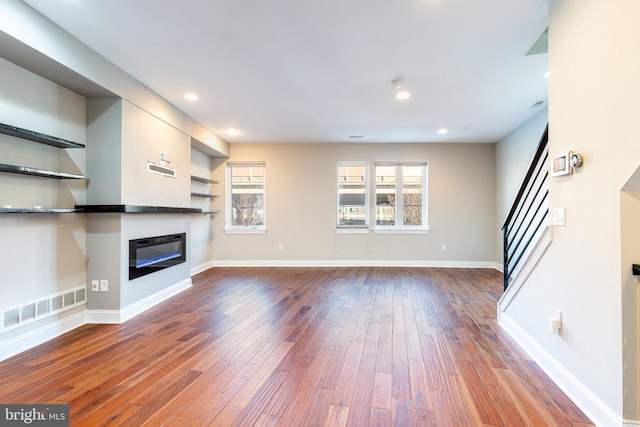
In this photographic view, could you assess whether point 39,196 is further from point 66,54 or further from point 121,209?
point 66,54

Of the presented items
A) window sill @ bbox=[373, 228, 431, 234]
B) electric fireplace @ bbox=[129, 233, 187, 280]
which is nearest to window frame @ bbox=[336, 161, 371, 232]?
window sill @ bbox=[373, 228, 431, 234]

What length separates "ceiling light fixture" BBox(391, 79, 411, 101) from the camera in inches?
135

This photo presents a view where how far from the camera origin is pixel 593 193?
5.57 ft

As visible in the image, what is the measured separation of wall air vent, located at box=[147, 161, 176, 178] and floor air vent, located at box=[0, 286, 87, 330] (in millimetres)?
1524

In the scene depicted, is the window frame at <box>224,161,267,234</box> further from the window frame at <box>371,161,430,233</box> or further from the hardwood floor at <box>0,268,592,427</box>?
the hardwood floor at <box>0,268,592,427</box>

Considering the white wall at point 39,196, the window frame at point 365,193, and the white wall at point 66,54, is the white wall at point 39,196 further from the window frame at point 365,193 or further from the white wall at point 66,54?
the window frame at point 365,193

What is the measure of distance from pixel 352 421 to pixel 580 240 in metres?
1.74

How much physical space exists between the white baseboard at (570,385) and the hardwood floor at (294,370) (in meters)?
0.05

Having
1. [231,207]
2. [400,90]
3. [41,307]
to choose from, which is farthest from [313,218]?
[41,307]

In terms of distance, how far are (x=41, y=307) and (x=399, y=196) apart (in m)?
5.92

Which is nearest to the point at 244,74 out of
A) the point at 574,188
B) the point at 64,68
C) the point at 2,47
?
the point at 64,68

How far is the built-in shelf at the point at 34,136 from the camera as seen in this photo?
7.44ft

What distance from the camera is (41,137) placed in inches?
98.6

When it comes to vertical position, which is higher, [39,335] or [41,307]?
[41,307]
